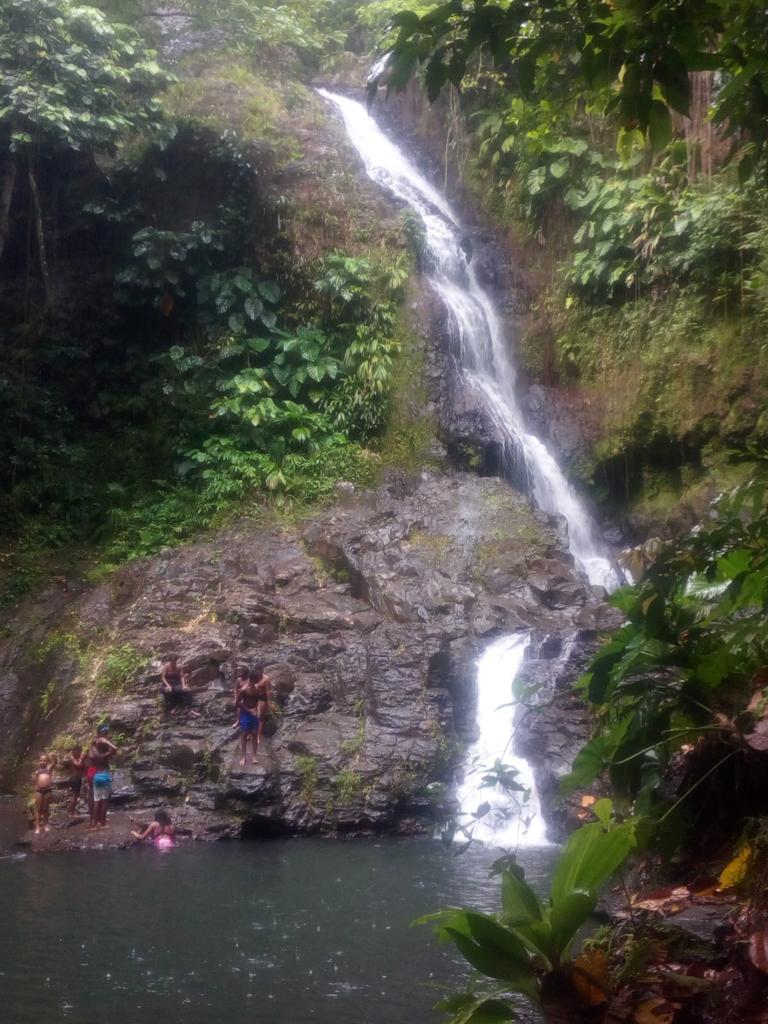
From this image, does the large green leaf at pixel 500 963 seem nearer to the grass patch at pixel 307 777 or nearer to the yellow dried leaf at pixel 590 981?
the yellow dried leaf at pixel 590 981

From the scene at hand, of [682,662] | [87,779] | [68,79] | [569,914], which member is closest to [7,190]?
[68,79]

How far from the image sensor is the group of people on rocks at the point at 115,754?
8984mm

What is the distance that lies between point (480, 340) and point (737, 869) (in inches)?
518

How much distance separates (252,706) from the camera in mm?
9844

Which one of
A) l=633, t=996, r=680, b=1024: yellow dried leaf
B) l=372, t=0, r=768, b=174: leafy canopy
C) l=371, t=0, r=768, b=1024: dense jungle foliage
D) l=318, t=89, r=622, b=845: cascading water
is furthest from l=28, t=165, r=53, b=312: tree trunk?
l=633, t=996, r=680, b=1024: yellow dried leaf

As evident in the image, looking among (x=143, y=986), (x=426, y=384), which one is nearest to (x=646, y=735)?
(x=143, y=986)

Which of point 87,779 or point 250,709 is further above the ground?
point 250,709

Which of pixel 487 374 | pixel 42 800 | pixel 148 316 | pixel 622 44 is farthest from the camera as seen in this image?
pixel 148 316

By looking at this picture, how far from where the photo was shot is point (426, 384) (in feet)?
48.0

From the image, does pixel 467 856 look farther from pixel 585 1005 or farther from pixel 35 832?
pixel 585 1005

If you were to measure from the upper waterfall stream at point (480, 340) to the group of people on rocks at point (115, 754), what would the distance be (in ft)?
16.8

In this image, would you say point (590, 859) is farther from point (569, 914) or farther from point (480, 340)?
point (480, 340)

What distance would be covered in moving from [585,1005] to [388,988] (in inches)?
105

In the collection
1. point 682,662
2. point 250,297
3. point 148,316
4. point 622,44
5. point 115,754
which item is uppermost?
point 622,44
